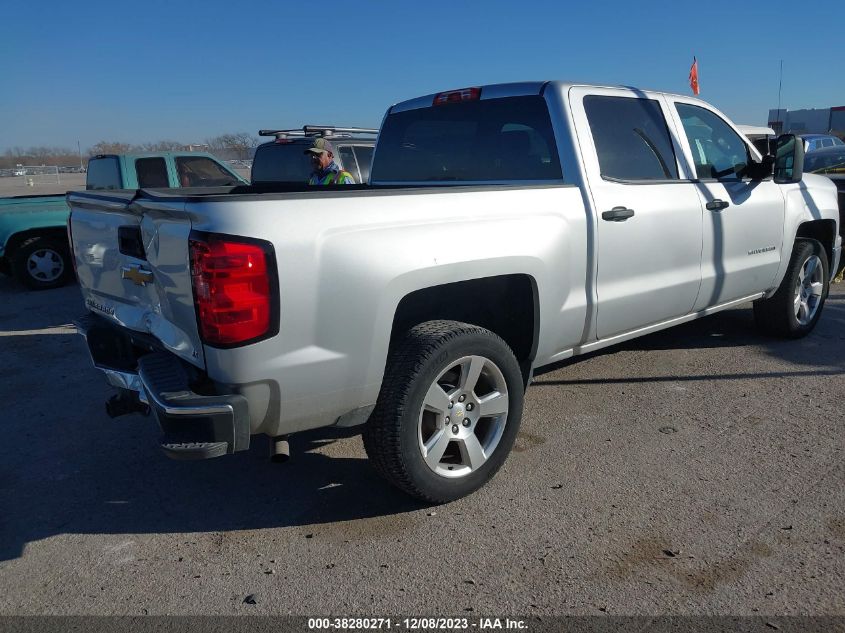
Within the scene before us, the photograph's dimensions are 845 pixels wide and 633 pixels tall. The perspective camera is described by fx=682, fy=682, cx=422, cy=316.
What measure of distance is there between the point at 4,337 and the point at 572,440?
5.60 metres

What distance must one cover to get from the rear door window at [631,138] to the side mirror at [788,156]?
890 millimetres

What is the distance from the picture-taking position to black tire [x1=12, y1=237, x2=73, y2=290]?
352 inches

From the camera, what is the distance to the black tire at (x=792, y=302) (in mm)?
5277

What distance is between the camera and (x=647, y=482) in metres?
3.32

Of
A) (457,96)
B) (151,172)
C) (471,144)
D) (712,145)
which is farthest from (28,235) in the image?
(712,145)

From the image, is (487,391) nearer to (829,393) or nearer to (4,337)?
(829,393)

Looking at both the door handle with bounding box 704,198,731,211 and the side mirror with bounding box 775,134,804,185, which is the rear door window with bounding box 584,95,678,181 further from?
the side mirror with bounding box 775,134,804,185

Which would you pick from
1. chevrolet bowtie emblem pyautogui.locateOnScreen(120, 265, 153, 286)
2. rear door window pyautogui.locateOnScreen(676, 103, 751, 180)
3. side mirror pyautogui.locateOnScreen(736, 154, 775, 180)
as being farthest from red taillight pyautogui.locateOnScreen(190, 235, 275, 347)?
side mirror pyautogui.locateOnScreen(736, 154, 775, 180)

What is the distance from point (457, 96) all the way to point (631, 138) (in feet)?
3.62

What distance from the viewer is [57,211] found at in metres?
9.04

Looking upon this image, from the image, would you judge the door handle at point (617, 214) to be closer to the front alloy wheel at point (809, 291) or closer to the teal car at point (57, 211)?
the front alloy wheel at point (809, 291)

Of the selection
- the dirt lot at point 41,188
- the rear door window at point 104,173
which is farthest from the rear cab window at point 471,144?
the dirt lot at point 41,188

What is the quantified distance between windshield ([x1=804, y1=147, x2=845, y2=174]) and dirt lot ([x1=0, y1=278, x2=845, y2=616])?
7.42 metres

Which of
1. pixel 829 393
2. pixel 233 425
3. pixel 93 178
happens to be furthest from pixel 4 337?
pixel 829 393
